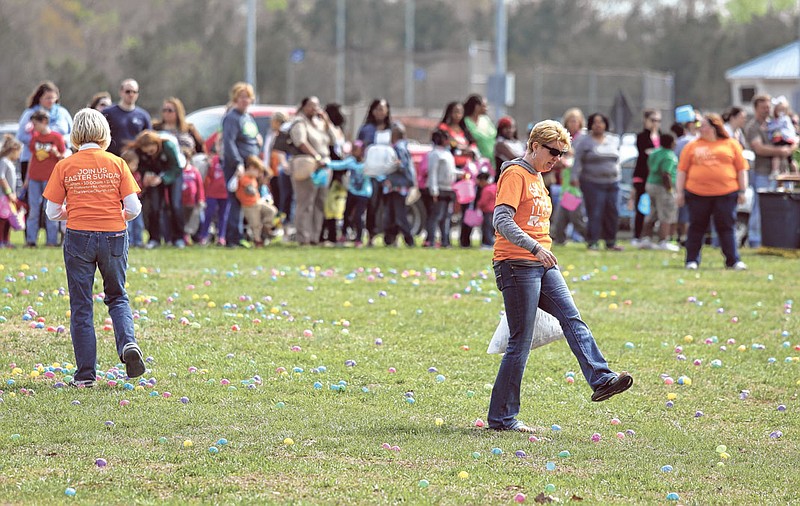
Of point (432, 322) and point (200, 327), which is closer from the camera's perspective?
point (200, 327)

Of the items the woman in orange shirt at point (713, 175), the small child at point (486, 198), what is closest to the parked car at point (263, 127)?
the small child at point (486, 198)

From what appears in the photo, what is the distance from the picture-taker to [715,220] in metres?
14.3

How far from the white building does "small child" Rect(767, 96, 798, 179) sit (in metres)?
14.8

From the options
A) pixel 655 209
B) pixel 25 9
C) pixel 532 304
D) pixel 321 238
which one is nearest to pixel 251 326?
pixel 532 304

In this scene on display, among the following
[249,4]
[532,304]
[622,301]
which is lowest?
[622,301]

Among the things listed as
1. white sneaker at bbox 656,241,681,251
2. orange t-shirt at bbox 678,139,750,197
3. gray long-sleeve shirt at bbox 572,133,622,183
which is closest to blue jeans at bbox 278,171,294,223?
gray long-sleeve shirt at bbox 572,133,622,183

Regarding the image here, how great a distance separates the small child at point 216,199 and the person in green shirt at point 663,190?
227 inches

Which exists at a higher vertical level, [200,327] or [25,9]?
[25,9]

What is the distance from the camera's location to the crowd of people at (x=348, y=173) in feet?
49.0

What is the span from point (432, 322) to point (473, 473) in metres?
4.76

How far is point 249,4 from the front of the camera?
33.2m

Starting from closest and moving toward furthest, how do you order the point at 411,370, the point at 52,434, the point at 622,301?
1. the point at 52,434
2. the point at 411,370
3. the point at 622,301

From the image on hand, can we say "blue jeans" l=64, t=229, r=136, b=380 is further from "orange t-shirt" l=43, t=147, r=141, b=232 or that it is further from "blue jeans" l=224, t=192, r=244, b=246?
"blue jeans" l=224, t=192, r=244, b=246

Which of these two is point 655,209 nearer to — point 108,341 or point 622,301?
point 622,301
